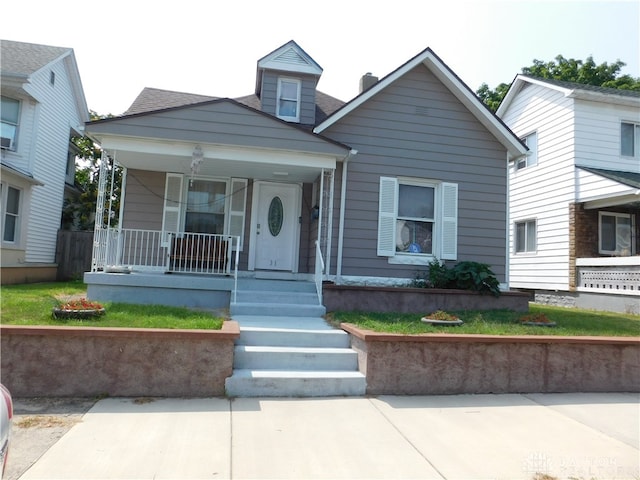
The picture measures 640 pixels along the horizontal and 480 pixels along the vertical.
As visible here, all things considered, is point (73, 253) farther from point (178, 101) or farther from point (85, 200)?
point (178, 101)

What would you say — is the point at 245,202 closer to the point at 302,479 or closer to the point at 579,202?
the point at 302,479

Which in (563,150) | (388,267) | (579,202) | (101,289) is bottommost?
(101,289)

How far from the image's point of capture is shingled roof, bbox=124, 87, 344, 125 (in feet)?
32.9

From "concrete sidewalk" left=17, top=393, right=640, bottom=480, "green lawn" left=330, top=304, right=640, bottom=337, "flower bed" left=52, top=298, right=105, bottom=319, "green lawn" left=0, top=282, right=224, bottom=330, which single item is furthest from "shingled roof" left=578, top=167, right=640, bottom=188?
"flower bed" left=52, top=298, right=105, bottom=319

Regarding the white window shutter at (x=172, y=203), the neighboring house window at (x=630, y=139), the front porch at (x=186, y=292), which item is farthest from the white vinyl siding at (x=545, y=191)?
the white window shutter at (x=172, y=203)

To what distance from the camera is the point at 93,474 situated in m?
2.88

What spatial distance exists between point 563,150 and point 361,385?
39.6 ft

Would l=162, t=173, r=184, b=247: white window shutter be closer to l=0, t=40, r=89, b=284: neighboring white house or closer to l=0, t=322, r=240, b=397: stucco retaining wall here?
l=0, t=322, r=240, b=397: stucco retaining wall

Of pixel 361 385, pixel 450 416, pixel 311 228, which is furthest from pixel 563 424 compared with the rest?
pixel 311 228

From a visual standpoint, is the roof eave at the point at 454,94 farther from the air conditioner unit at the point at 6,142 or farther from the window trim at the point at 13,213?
the air conditioner unit at the point at 6,142

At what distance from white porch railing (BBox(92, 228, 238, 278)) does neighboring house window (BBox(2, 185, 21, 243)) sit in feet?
18.2

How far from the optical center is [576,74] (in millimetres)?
27828

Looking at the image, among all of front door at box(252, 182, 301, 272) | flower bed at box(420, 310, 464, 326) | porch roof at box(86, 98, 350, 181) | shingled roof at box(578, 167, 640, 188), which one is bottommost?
flower bed at box(420, 310, 464, 326)

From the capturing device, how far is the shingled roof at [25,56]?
12.2 meters
